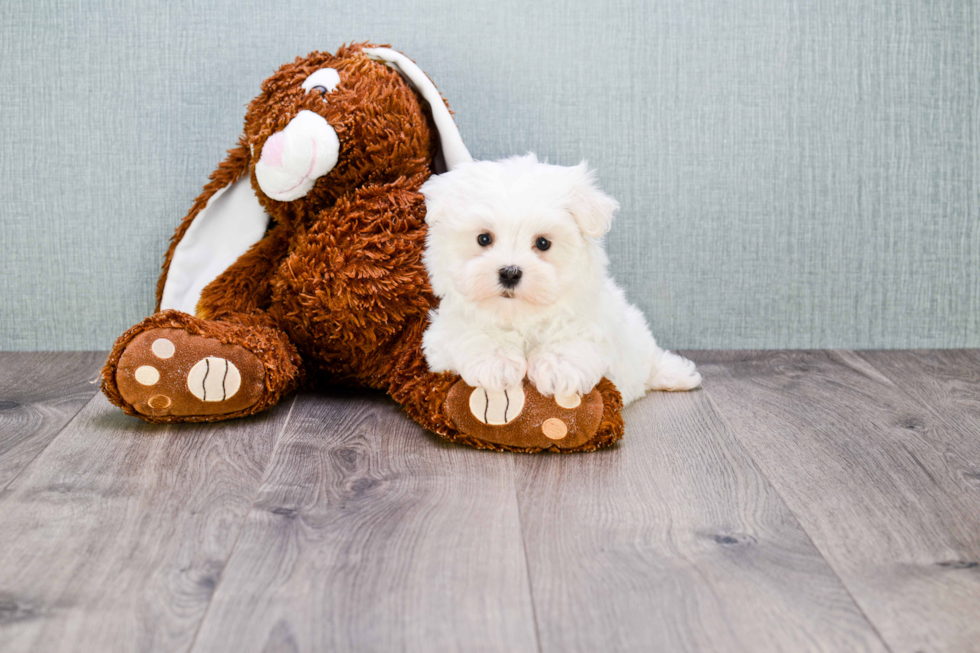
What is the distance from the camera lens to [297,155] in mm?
1354

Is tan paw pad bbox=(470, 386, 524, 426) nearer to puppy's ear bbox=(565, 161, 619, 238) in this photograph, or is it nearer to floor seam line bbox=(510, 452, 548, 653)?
floor seam line bbox=(510, 452, 548, 653)

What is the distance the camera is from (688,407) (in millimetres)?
1471

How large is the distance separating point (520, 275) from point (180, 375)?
1.77ft

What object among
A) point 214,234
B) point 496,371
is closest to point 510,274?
point 496,371

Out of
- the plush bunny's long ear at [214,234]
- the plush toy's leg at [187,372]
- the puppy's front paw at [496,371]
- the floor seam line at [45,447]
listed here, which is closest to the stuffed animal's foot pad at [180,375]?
the plush toy's leg at [187,372]

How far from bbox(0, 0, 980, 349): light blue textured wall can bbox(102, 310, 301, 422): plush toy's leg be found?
1.73 ft

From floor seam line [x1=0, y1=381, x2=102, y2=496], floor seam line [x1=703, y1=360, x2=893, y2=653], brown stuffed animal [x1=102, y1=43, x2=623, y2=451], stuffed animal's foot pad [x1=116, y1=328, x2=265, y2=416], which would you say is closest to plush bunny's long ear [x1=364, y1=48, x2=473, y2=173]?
brown stuffed animal [x1=102, y1=43, x2=623, y2=451]

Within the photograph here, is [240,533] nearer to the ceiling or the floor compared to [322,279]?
nearer to the floor

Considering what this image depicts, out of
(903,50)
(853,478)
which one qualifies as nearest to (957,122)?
(903,50)

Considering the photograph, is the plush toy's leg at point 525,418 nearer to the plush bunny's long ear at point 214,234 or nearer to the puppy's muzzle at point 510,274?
the puppy's muzzle at point 510,274

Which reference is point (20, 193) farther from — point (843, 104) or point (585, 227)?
point (843, 104)

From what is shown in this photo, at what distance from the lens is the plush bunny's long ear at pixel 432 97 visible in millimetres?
1475

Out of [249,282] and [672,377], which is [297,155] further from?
[672,377]

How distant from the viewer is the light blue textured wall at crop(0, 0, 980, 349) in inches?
67.4
